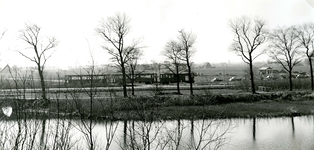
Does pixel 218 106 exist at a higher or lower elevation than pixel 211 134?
higher

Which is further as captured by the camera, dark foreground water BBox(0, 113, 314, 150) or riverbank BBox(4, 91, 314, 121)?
riverbank BBox(4, 91, 314, 121)

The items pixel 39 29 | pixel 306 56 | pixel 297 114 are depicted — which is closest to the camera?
pixel 297 114

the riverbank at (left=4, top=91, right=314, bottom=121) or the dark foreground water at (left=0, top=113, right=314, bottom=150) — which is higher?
the riverbank at (left=4, top=91, right=314, bottom=121)

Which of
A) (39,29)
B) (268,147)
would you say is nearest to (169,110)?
(268,147)

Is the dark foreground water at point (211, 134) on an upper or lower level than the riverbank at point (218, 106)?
lower

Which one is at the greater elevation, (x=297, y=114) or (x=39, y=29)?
(x=39, y=29)

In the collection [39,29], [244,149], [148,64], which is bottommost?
[244,149]

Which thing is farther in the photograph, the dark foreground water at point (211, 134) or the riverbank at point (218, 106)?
the riverbank at point (218, 106)

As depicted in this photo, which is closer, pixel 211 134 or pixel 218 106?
pixel 211 134

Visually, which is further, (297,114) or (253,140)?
(297,114)

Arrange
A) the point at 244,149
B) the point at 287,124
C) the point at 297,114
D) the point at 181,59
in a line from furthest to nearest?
the point at 181,59 → the point at 297,114 → the point at 287,124 → the point at 244,149

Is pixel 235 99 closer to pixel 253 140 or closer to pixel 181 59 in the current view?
pixel 181 59
